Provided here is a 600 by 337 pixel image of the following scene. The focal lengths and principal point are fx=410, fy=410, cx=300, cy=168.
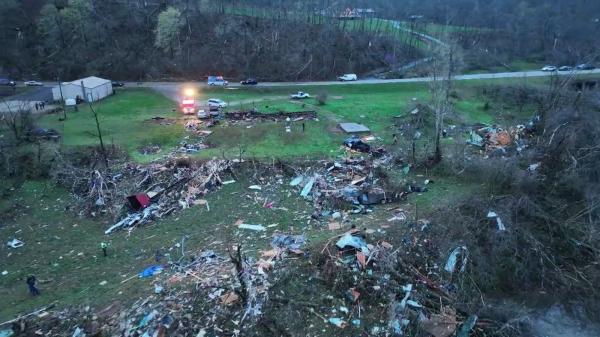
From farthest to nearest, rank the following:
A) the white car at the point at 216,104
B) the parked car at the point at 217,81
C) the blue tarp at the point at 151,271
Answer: the parked car at the point at 217,81
the white car at the point at 216,104
the blue tarp at the point at 151,271

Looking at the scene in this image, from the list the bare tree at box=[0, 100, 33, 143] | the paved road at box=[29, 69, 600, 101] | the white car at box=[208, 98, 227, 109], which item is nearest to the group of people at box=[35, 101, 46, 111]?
the bare tree at box=[0, 100, 33, 143]

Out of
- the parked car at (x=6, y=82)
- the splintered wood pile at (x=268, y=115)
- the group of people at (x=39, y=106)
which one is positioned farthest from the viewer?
the parked car at (x=6, y=82)

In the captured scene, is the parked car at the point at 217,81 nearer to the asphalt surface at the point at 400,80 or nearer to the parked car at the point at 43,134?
the asphalt surface at the point at 400,80

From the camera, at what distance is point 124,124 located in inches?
1006

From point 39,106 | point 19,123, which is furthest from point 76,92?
point 19,123

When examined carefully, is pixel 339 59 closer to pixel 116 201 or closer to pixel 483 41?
pixel 483 41

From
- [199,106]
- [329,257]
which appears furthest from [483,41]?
[329,257]

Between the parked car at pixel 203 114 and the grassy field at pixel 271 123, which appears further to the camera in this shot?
the parked car at pixel 203 114

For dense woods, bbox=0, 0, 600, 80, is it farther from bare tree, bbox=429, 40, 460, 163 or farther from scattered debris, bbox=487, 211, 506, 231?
scattered debris, bbox=487, 211, 506, 231

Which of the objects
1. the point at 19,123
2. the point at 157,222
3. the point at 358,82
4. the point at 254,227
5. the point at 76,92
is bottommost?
the point at 157,222

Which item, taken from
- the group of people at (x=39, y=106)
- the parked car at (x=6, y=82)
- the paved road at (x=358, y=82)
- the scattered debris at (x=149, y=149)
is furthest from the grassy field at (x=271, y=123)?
the parked car at (x=6, y=82)

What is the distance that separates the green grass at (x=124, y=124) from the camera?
2262 centimetres

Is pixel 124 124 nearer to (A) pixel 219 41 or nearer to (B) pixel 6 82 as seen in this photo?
(B) pixel 6 82

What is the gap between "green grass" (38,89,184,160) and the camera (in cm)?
2262
